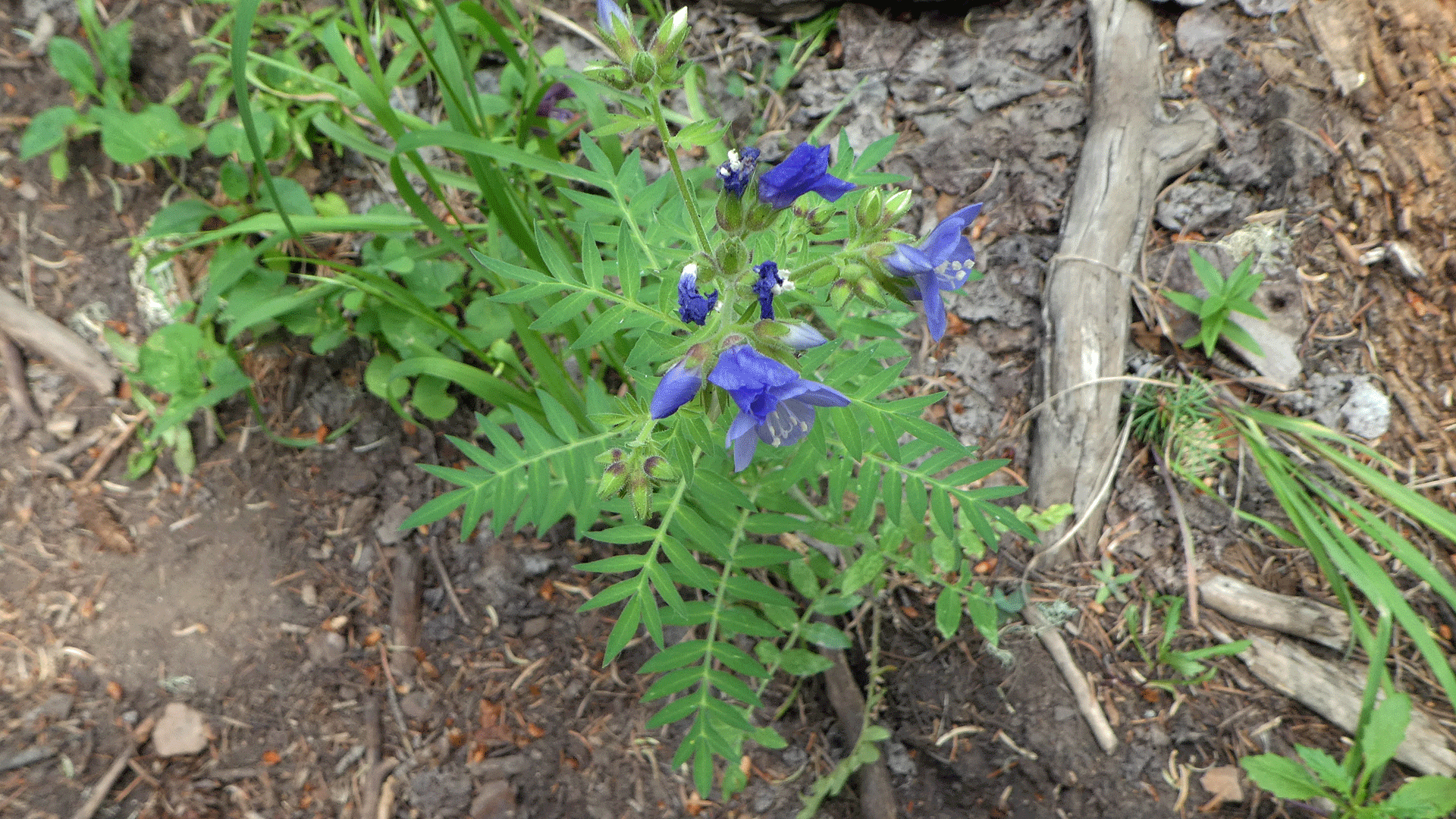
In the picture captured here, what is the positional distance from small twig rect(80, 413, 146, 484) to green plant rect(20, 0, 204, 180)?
104 cm

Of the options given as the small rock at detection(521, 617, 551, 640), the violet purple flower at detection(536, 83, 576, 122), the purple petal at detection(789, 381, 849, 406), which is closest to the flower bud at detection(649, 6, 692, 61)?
the purple petal at detection(789, 381, 849, 406)

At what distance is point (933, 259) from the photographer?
1904mm

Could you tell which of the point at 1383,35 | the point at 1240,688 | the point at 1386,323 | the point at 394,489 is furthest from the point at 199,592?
the point at 1383,35

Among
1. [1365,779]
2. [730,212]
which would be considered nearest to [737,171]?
[730,212]

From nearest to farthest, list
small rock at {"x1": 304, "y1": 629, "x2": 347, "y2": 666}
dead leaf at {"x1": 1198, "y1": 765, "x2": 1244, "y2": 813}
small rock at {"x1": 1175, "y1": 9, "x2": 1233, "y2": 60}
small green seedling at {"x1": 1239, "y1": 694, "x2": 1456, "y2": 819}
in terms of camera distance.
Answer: small green seedling at {"x1": 1239, "y1": 694, "x2": 1456, "y2": 819} < dead leaf at {"x1": 1198, "y1": 765, "x2": 1244, "y2": 813} < small rock at {"x1": 304, "y1": 629, "x2": 347, "y2": 666} < small rock at {"x1": 1175, "y1": 9, "x2": 1233, "y2": 60}

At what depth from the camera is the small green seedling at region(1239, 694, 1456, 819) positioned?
2598 millimetres

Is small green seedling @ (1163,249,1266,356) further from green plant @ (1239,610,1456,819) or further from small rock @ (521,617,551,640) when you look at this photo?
small rock @ (521,617,551,640)

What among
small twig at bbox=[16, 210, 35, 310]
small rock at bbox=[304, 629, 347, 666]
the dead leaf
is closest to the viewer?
the dead leaf

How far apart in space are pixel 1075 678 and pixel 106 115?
4.18 meters

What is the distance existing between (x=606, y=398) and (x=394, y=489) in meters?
1.59

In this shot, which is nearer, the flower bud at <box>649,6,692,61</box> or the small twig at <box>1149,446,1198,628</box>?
the flower bud at <box>649,6,692,61</box>

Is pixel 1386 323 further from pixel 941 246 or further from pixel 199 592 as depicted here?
pixel 199 592

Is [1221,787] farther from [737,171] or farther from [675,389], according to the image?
[737,171]

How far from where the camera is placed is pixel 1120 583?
3.09 m
